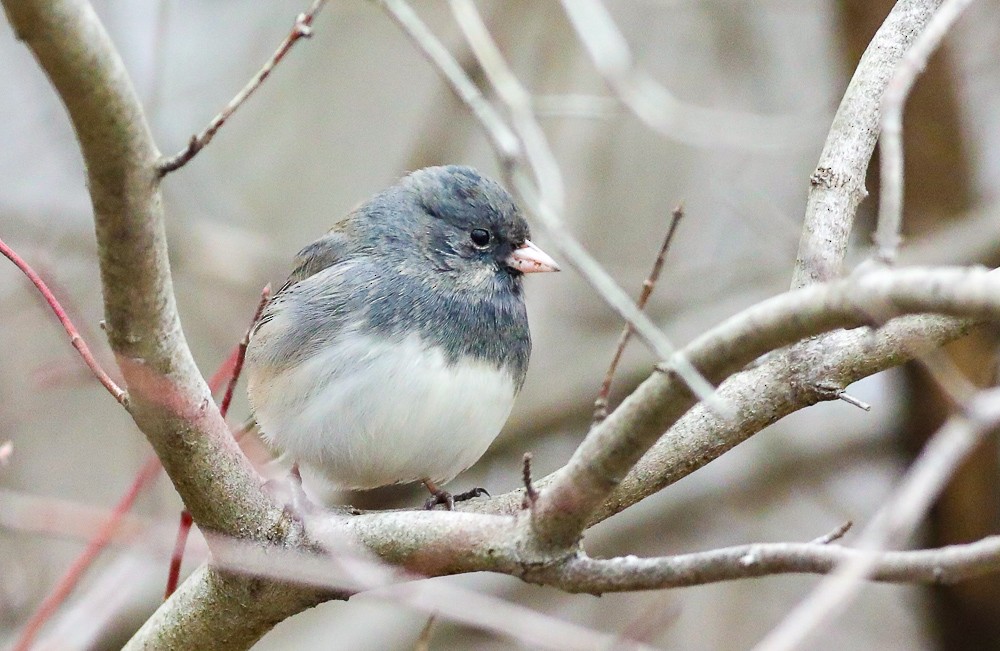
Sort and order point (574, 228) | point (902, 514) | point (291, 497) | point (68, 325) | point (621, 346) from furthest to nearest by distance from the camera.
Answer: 1. point (574, 228)
2. point (291, 497)
3. point (621, 346)
4. point (68, 325)
5. point (902, 514)

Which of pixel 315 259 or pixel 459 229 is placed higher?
pixel 459 229

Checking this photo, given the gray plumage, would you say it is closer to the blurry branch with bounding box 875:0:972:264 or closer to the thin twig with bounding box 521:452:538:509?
the thin twig with bounding box 521:452:538:509

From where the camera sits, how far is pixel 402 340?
8.28 ft

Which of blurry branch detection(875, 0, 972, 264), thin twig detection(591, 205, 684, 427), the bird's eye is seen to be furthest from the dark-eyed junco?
blurry branch detection(875, 0, 972, 264)

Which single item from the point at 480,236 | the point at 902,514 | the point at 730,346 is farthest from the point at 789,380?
the point at 902,514

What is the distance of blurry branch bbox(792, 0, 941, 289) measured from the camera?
2.19 meters

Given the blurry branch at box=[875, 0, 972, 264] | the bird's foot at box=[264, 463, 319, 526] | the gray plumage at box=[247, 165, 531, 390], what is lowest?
the bird's foot at box=[264, 463, 319, 526]

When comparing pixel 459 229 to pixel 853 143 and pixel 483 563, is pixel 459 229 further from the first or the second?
pixel 483 563

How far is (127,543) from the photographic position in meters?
2.04

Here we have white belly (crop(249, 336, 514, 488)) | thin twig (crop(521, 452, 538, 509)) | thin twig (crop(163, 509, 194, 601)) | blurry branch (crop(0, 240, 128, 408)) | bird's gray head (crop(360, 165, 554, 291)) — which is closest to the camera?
thin twig (crop(521, 452, 538, 509))

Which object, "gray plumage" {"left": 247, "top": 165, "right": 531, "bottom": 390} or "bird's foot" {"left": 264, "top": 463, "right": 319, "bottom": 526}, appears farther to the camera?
"gray plumage" {"left": 247, "top": 165, "right": 531, "bottom": 390}

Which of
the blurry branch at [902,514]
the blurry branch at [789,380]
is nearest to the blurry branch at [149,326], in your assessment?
the blurry branch at [789,380]

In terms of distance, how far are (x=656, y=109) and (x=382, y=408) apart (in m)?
0.96

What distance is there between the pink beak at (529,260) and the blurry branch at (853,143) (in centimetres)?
76
